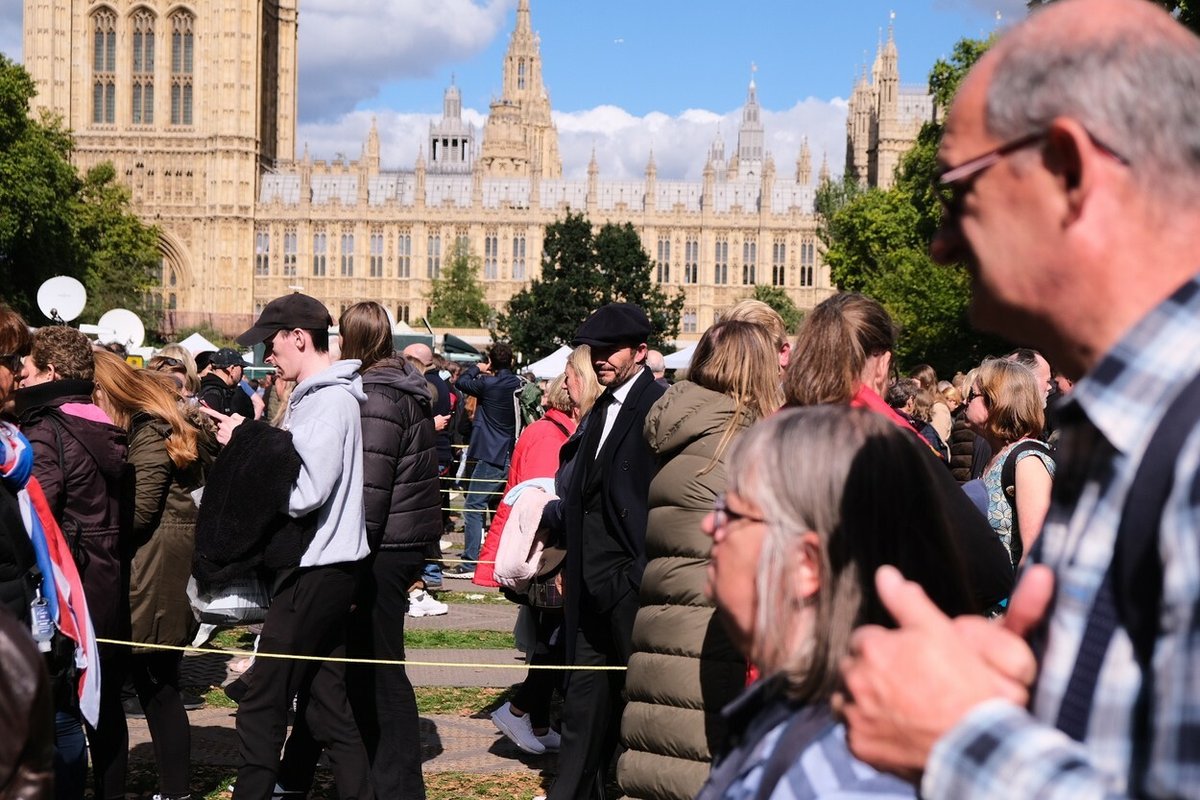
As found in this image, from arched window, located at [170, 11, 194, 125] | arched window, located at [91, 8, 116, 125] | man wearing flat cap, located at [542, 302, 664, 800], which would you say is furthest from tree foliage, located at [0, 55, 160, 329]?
man wearing flat cap, located at [542, 302, 664, 800]

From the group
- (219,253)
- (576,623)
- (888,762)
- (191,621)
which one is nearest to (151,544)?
(191,621)

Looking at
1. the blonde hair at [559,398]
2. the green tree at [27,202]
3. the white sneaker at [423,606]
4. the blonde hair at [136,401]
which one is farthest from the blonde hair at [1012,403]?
the green tree at [27,202]

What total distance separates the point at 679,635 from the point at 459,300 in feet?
190

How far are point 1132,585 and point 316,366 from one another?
3974 millimetres

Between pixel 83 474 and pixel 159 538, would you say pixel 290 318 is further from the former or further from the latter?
pixel 159 538

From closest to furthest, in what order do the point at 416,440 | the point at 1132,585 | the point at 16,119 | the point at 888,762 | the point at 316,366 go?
1. the point at 1132,585
2. the point at 888,762
3. the point at 316,366
4. the point at 416,440
5. the point at 16,119

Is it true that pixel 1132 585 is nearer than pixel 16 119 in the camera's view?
Yes

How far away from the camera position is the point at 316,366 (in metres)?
4.86

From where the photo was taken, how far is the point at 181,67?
216ft

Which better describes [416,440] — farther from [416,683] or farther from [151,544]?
[416,683]

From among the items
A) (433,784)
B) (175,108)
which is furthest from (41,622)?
(175,108)

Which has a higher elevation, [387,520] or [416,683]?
[387,520]

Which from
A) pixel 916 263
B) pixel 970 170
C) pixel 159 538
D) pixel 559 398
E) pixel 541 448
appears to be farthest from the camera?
pixel 916 263

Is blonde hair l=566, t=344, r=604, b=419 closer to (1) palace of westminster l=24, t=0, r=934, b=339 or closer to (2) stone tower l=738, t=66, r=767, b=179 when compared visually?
(1) palace of westminster l=24, t=0, r=934, b=339
